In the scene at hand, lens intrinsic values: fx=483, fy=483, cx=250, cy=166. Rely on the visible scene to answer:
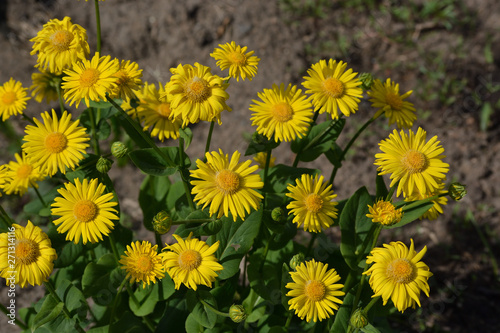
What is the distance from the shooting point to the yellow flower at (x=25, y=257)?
2.36 m

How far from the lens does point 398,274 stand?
2.31m

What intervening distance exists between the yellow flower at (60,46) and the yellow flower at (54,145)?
0.32m

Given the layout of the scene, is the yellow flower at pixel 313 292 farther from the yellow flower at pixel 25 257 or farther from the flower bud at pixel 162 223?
the yellow flower at pixel 25 257

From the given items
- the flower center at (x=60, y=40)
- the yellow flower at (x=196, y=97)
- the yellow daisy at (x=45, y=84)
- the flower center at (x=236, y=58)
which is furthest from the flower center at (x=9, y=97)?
the flower center at (x=236, y=58)

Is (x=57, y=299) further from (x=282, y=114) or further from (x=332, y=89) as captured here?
(x=332, y=89)

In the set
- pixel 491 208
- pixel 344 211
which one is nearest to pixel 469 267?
pixel 491 208

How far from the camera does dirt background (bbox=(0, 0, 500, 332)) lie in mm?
4570

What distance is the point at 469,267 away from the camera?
436 centimetres

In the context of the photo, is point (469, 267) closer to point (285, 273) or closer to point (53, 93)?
point (285, 273)

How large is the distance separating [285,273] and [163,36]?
144 inches

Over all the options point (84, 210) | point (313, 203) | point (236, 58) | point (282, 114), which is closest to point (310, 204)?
point (313, 203)

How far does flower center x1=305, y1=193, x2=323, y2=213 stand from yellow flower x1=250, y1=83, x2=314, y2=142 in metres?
0.33

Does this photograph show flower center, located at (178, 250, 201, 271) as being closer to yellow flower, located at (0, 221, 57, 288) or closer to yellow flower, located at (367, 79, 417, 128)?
yellow flower, located at (0, 221, 57, 288)

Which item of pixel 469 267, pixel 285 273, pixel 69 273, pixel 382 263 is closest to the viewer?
pixel 382 263
